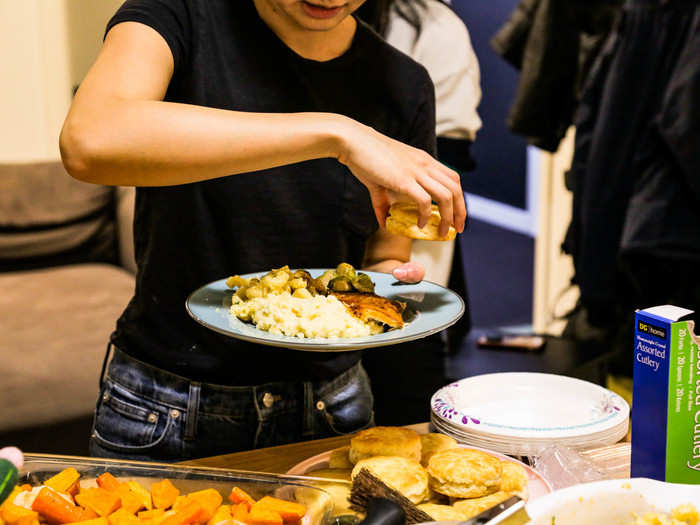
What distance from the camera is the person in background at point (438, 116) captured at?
6.70 feet

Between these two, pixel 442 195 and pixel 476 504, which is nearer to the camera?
pixel 476 504

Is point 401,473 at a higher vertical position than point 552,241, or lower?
higher

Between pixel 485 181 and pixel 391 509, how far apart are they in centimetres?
395

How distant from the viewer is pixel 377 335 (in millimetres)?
996

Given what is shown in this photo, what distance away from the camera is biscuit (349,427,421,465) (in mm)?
1027

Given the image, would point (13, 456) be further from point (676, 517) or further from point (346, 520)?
point (676, 517)

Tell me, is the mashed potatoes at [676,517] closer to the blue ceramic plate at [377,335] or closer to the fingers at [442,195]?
the blue ceramic plate at [377,335]

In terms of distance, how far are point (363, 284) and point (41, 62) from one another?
177 centimetres

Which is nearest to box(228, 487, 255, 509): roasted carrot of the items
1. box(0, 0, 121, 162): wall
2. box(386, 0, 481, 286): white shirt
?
box(0, 0, 121, 162): wall

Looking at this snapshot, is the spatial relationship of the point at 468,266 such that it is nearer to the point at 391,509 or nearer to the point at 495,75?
the point at 495,75

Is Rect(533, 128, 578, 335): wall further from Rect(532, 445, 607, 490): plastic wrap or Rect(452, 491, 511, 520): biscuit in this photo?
Rect(452, 491, 511, 520): biscuit

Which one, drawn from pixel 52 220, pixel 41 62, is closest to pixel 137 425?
pixel 41 62

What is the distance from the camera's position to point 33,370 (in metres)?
2.81

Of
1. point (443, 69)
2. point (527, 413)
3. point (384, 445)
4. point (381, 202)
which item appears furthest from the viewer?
point (443, 69)
